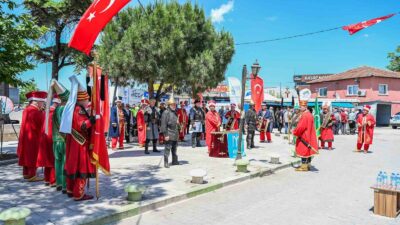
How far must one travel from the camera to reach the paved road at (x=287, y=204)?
6031mm

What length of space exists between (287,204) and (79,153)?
13.2 ft

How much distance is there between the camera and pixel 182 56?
1504cm

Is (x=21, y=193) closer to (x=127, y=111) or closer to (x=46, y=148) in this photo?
(x=46, y=148)

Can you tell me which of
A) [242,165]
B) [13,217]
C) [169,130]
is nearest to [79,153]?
[13,217]

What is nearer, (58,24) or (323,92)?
(58,24)

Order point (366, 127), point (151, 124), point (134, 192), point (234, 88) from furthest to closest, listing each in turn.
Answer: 1. point (234, 88)
2. point (366, 127)
3. point (151, 124)
4. point (134, 192)

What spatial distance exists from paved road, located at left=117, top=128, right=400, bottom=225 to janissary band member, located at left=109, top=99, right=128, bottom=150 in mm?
6622

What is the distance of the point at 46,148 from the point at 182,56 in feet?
26.8

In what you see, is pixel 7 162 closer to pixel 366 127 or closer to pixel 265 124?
pixel 265 124

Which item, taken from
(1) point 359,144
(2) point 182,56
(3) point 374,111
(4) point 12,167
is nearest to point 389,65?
(3) point 374,111

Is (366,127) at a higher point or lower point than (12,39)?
lower

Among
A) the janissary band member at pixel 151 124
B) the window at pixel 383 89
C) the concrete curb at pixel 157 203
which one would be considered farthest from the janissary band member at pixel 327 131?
the window at pixel 383 89

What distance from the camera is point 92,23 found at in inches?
262

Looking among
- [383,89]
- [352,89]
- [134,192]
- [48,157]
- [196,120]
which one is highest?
[352,89]
